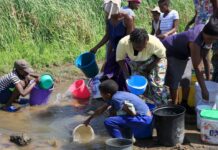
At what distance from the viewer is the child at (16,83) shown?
7.13 metres

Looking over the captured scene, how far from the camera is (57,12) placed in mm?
10555

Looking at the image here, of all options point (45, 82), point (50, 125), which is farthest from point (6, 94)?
point (50, 125)

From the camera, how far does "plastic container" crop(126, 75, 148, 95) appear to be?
594 cm

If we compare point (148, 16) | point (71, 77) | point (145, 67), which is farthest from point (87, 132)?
point (148, 16)

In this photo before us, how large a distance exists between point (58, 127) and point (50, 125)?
0.15 metres

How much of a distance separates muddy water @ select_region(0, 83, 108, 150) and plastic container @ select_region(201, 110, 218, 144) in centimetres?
122

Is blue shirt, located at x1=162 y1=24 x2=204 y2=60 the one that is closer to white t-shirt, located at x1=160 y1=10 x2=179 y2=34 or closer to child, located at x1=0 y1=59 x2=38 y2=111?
white t-shirt, located at x1=160 y1=10 x2=179 y2=34

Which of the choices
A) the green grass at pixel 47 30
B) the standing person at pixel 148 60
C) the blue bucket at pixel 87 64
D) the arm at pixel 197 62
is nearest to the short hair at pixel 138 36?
the standing person at pixel 148 60

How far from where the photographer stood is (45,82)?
7336mm

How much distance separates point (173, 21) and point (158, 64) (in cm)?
231

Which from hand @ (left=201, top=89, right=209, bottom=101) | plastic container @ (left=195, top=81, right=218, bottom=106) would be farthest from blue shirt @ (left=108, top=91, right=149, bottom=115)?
plastic container @ (left=195, top=81, right=218, bottom=106)

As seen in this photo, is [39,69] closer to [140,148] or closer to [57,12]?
[57,12]

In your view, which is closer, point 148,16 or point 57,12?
point 57,12

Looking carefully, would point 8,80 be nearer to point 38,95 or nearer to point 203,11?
point 38,95
